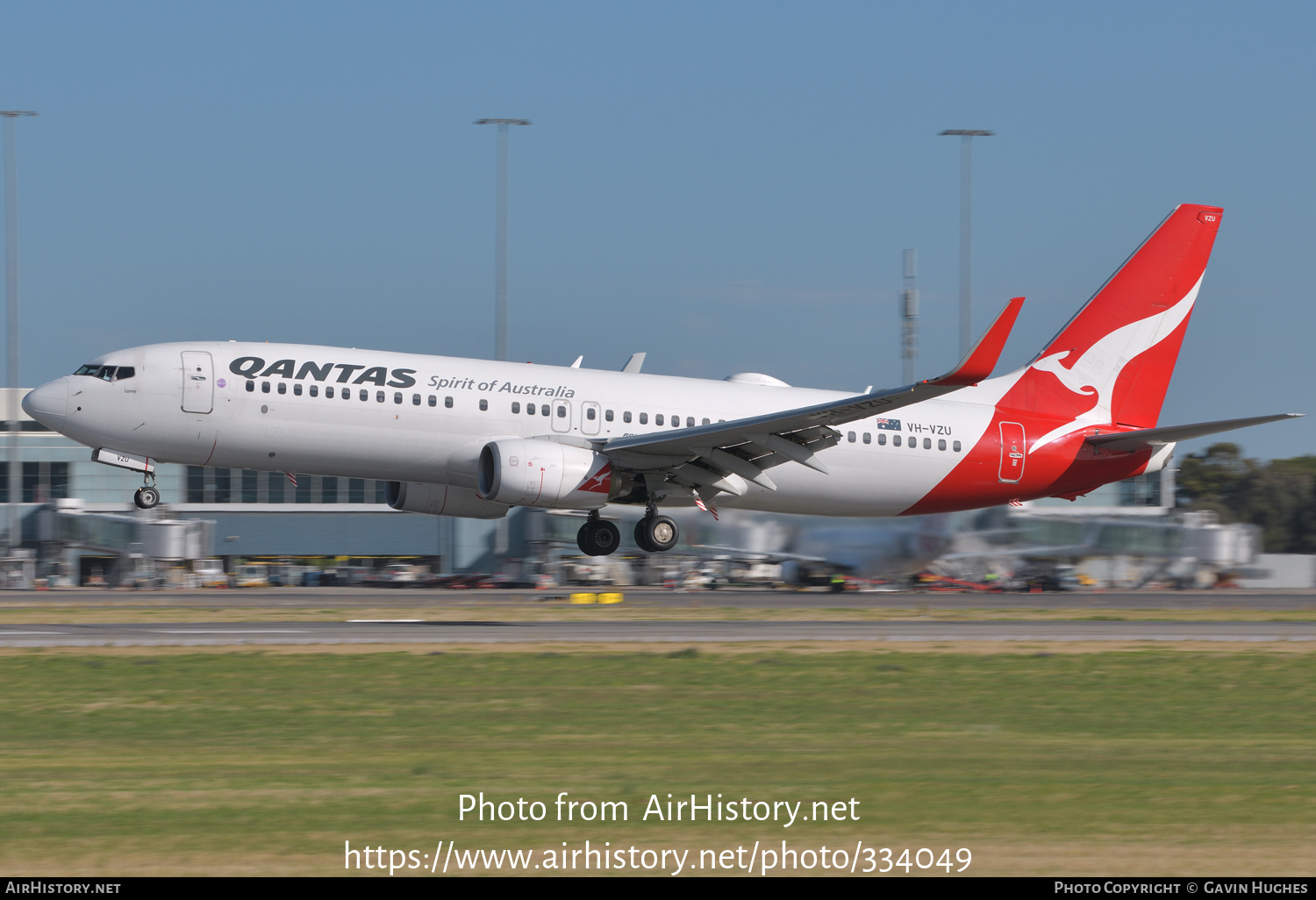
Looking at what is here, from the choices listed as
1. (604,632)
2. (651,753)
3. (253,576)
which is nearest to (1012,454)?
(604,632)

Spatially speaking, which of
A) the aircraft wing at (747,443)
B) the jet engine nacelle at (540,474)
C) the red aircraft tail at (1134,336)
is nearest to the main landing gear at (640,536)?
the aircraft wing at (747,443)

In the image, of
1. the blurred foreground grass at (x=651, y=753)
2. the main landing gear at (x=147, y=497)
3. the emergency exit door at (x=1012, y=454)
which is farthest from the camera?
the emergency exit door at (x=1012, y=454)

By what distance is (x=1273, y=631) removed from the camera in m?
32.3

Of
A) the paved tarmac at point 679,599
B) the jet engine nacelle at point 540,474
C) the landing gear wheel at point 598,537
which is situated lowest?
the paved tarmac at point 679,599

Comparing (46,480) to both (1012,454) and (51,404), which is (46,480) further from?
(1012,454)

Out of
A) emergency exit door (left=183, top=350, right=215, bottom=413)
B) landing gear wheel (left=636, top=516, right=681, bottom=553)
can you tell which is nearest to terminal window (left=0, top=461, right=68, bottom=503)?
emergency exit door (left=183, top=350, right=215, bottom=413)

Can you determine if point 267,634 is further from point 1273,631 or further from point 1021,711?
point 1273,631

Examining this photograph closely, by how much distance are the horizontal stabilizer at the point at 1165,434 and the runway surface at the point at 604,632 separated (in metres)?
4.79

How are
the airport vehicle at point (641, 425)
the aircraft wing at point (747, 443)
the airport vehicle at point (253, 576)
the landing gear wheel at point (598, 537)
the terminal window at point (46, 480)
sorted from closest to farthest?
1. the aircraft wing at point (747, 443)
2. the airport vehicle at point (641, 425)
3. the landing gear wheel at point (598, 537)
4. the airport vehicle at point (253, 576)
5. the terminal window at point (46, 480)

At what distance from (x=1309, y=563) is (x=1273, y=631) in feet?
146

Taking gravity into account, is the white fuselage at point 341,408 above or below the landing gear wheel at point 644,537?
above

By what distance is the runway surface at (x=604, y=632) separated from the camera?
2755cm

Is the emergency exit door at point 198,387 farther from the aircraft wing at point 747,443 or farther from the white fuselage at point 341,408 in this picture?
the aircraft wing at point 747,443

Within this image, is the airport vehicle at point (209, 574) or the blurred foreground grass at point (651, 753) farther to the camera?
the airport vehicle at point (209, 574)
